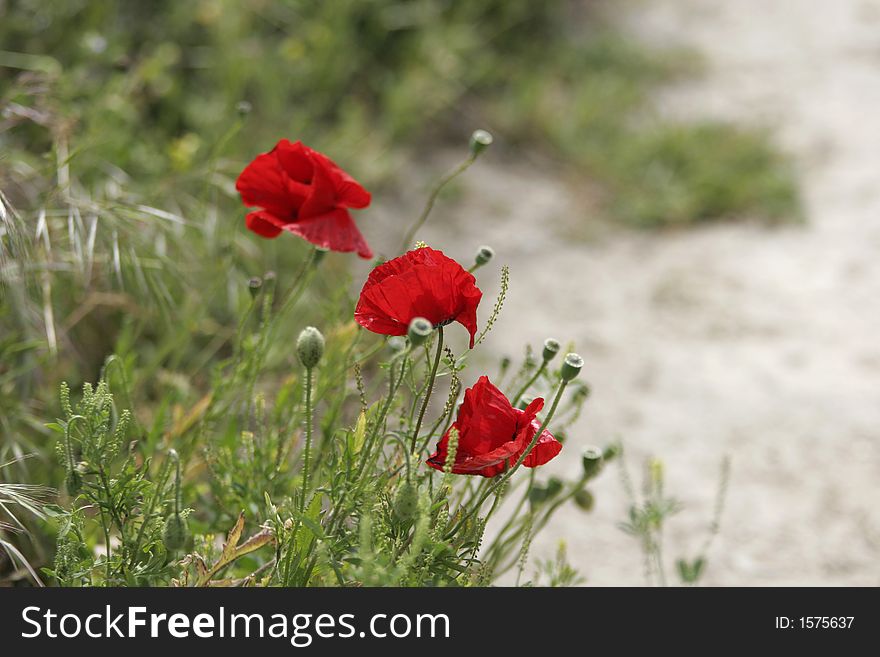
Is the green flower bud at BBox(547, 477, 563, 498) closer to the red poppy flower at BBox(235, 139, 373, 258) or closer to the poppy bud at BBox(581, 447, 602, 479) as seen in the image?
the poppy bud at BBox(581, 447, 602, 479)

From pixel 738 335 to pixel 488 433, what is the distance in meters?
1.68

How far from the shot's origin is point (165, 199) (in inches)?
74.7

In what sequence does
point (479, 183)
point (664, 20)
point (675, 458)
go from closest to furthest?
point (675, 458)
point (479, 183)
point (664, 20)

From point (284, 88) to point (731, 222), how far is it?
4.64 ft

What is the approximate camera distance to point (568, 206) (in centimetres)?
298

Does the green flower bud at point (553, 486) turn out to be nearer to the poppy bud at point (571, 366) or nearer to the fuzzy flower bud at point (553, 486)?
the fuzzy flower bud at point (553, 486)

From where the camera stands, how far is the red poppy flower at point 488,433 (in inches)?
36.9

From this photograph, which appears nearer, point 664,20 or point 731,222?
point 731,222

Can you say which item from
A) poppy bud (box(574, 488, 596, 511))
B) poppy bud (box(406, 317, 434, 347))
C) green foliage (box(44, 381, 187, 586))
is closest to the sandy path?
poppy bud (box(574, 488, 596, 511))

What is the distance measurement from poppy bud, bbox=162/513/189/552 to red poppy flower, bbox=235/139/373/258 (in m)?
0.37

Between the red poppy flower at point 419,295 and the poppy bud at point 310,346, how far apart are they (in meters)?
0.06

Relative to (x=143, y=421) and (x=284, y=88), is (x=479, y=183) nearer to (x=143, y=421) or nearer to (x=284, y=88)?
(x=284, y=88)

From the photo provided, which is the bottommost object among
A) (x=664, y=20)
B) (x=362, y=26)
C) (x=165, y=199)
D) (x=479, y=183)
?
(x=165, y=199)

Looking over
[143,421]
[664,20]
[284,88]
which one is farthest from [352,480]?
[664,20]
